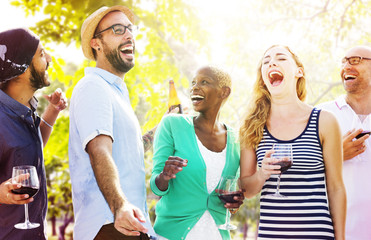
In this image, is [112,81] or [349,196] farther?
[349,196]

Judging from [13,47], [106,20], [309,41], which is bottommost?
[13,47]

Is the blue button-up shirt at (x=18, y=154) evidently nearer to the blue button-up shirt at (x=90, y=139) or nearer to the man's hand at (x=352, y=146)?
the blue button-up shirt at (x=90, y=139)

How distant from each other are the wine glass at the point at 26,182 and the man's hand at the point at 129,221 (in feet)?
2.92

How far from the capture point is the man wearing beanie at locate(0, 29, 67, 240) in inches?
106

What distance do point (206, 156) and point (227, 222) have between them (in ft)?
1.56

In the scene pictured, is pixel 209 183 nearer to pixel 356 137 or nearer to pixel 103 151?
pixel 103 151

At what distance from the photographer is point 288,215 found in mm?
2924

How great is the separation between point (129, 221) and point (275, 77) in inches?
71.2

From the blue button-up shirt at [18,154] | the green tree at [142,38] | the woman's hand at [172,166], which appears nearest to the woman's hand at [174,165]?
the woman's hand at [172,166]

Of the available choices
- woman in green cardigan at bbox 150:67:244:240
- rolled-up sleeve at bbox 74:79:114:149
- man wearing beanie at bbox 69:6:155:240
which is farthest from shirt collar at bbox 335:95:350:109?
rolled-up sleeve at bbox 74:79:114:149

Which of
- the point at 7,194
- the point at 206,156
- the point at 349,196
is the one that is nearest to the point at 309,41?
the point at 349,196

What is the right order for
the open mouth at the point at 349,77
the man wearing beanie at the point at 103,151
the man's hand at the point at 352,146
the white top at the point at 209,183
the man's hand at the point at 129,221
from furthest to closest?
the open mouth at the point at 349,77 → the man's hand at the point at 352,146 → the white top at the point at 209,183 → the man wearing beanie at the point at 103,151 → the man's hand at the point at 129,221

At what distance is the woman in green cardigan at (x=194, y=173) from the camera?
2953 millimetres

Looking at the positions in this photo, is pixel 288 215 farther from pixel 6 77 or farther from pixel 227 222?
pixel 6 77
